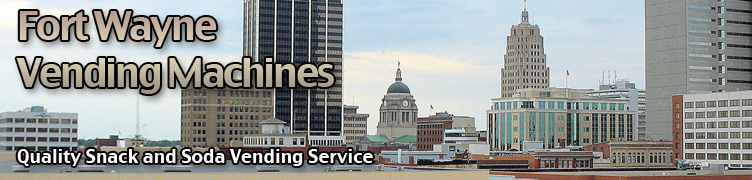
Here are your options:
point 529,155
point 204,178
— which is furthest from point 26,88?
point 529,155

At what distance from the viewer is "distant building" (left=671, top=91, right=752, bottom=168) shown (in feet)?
605

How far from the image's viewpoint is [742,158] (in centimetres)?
18425

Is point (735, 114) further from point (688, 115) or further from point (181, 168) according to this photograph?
point (181, 168)

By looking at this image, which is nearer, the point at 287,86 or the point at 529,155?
the point at 287,86

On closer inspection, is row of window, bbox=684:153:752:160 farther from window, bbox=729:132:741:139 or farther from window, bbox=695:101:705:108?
window, bbox=695:101:705:108

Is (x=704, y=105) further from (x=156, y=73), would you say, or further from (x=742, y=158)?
→ (x=156, y=73)

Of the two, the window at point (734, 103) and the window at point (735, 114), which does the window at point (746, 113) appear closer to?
the window at point (735, 114)

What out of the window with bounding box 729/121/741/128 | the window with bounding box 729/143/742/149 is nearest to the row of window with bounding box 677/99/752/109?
the window with bounding box 729/121/741/128

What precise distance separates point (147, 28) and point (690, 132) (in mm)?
171468

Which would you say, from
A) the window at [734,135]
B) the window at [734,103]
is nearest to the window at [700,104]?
the window at [734,103]

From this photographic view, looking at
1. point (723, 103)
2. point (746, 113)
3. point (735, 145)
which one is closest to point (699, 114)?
point (723, 103)

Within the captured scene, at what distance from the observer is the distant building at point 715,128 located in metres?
184

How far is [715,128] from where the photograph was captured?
18788cm

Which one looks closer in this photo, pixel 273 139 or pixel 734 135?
pixel 273 139
